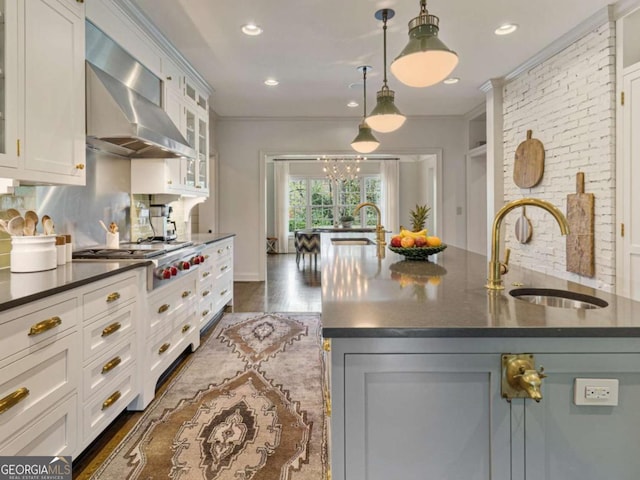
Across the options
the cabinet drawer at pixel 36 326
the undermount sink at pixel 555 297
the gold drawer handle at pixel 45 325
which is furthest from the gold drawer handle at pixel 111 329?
the undermount sink at pixel 555 297

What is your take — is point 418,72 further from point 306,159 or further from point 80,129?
point 306,159

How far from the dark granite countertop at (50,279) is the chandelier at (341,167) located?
7.84 meters

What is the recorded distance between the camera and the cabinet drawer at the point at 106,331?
1.78 meters

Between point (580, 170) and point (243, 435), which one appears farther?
point (580, 170)

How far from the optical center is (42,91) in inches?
75.7

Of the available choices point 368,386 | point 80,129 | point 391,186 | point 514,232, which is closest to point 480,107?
point 514,232

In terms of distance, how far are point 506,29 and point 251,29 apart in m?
2.24

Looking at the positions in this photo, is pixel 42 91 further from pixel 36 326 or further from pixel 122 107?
pixel 36 326

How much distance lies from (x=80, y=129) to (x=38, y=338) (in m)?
1.33

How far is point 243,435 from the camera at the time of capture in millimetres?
2096

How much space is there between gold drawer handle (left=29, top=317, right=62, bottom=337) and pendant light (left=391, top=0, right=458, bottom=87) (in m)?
1.76

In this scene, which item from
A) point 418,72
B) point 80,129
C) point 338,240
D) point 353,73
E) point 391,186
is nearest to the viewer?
point 418,72

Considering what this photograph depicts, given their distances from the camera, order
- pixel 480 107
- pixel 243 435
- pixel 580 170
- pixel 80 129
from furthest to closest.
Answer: pixel 480 107 → pixel 580 170 → pixel 80 129 → pixel 243 435

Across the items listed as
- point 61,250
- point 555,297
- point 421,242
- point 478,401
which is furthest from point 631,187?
point 61,250
